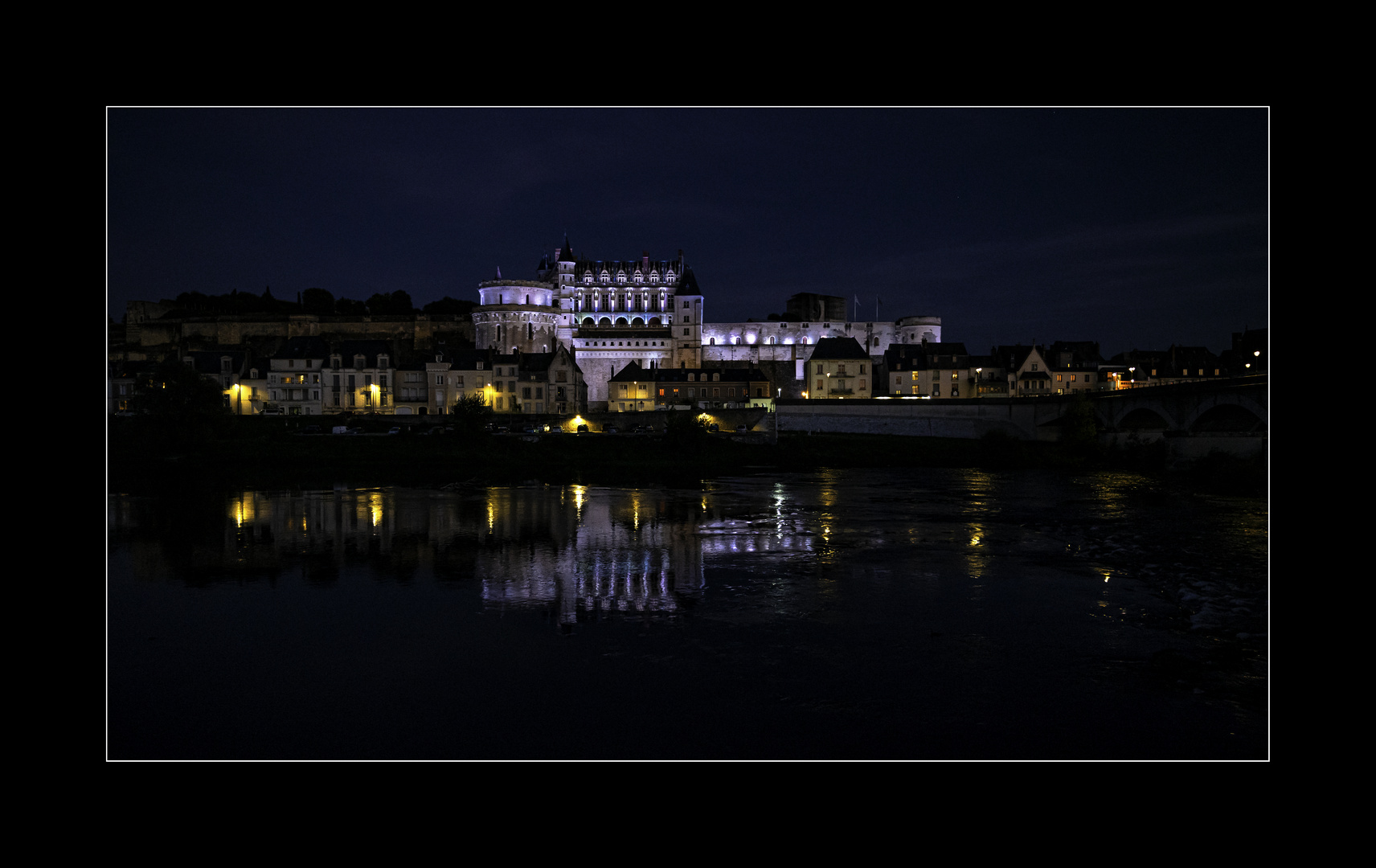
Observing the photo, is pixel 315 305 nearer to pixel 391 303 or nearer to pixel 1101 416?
pixel 391 303

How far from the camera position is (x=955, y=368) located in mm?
63875

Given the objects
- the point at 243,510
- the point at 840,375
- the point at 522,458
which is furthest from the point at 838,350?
the point at 243,510

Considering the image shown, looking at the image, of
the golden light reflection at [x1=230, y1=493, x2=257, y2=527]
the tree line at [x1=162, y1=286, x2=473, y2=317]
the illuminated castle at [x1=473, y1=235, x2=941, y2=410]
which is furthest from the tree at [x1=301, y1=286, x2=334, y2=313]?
the golden light reflection at [x1=230, y1=493, x2=257, y2=527]

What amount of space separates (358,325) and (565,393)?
32422mm

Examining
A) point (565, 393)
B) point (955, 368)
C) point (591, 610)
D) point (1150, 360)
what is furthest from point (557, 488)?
point (1150, 360)

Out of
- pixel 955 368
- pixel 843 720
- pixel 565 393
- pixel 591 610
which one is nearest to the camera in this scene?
pixel 843 720

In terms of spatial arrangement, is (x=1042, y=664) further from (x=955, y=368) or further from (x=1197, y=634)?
(x=955, y=368)

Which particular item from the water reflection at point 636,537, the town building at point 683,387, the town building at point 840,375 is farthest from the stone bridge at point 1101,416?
the town building at point 840,375

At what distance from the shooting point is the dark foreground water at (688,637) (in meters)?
9.70

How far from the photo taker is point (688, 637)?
506 inches

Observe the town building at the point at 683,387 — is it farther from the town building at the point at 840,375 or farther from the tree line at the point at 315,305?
the tree line at the point at 315,305

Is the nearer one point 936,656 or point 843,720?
point 843,720

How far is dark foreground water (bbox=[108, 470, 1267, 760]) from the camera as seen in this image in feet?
31.8
